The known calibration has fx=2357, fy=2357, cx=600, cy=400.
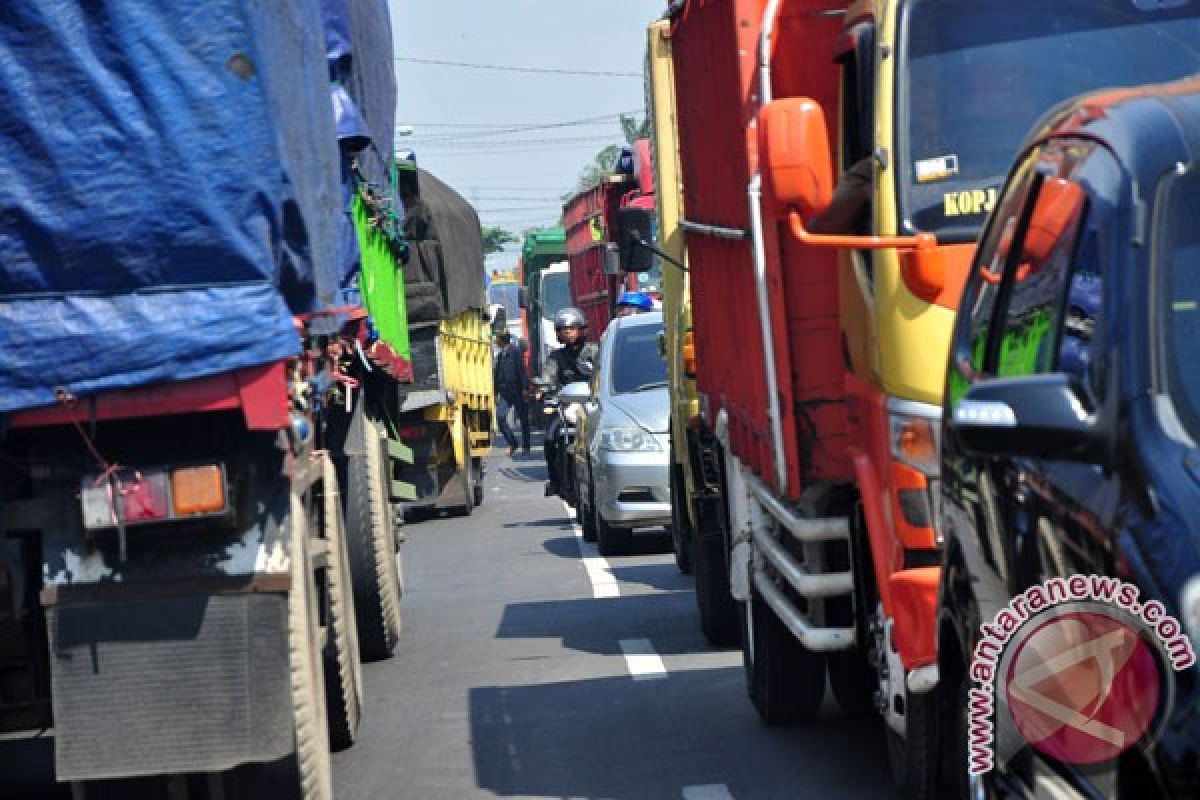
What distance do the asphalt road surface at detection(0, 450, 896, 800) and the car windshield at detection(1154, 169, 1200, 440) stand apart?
4089mm

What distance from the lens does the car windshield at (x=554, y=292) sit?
4503cm

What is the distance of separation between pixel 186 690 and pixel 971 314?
2429 millimetres

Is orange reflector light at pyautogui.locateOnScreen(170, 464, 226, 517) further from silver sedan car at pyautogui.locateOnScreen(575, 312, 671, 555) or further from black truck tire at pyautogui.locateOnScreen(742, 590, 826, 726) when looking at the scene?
silver sedan car at pyautogui.locateOnScreen(575, 312, 671, 555)

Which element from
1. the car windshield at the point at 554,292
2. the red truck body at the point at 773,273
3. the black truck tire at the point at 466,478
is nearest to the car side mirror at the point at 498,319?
the black truck tire at the point at 466,478

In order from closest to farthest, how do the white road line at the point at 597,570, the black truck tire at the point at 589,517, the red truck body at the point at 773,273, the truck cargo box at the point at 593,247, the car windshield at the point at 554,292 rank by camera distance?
the red truck body at the point at 773,273, the white road line at the point at 597,570, the black truck tire at the point at 589,517, the truck cargo box at the point at 593,247, the car windshield at the point at 554,292

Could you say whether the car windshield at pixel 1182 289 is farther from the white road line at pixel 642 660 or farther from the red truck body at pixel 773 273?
the white road line at pixel 642 660

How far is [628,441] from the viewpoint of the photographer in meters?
17.1

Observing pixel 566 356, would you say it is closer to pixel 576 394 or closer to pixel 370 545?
pixel 576 394

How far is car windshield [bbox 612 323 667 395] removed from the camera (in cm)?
1784

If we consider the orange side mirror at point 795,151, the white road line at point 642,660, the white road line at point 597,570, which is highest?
the orange side mirror at point 795,151

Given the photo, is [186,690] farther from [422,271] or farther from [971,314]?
[422,271]

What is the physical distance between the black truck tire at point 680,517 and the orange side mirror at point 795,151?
6.53m

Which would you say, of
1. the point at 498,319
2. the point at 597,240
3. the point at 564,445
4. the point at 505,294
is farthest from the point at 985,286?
the point at 505,294

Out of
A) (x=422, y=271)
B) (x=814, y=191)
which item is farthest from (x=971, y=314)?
(x=422, y=271)
